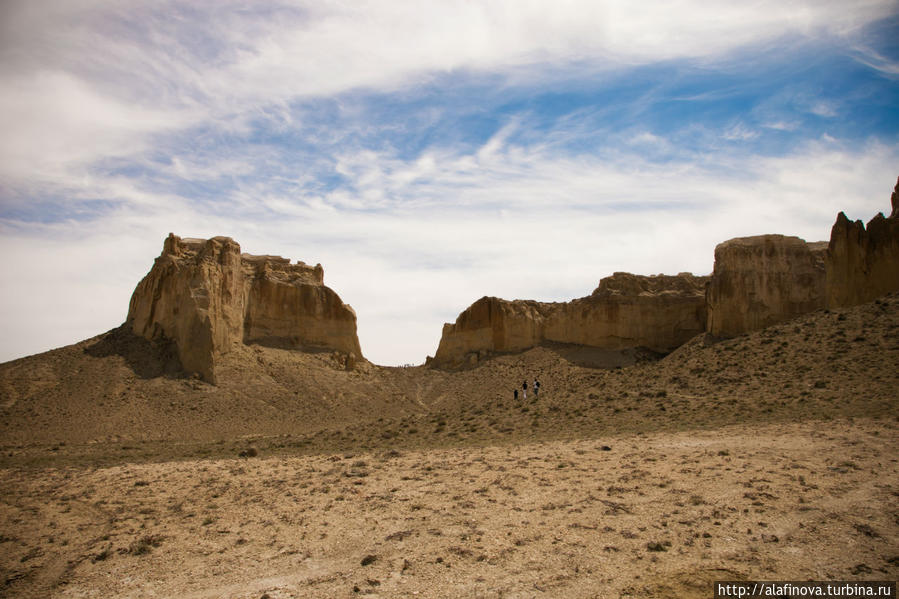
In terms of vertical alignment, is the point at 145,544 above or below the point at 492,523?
below

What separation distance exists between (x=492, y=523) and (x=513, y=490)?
255cm

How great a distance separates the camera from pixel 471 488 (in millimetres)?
15477

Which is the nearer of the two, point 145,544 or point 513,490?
point 145,544

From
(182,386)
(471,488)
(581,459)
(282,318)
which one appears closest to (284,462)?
(471,488)

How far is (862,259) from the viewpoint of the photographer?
32375 mm

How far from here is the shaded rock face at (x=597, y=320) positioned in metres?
56.3

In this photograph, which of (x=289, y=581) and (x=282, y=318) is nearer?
(x=289, y=581)

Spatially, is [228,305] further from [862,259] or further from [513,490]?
[862,259]

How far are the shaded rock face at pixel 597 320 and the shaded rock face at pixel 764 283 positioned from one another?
11.3 m

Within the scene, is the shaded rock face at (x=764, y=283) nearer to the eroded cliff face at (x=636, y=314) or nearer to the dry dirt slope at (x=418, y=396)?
the dry dirt slope at (x=418, y=396)

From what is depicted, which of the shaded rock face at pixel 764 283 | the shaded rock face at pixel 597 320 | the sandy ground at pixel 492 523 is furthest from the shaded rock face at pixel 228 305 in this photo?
the shaded rock face at pixel 764 283

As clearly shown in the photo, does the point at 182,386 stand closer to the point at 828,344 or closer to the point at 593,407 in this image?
the point at 593,407

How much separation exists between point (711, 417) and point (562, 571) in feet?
49.1

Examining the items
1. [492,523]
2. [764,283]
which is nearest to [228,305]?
[492,523]
